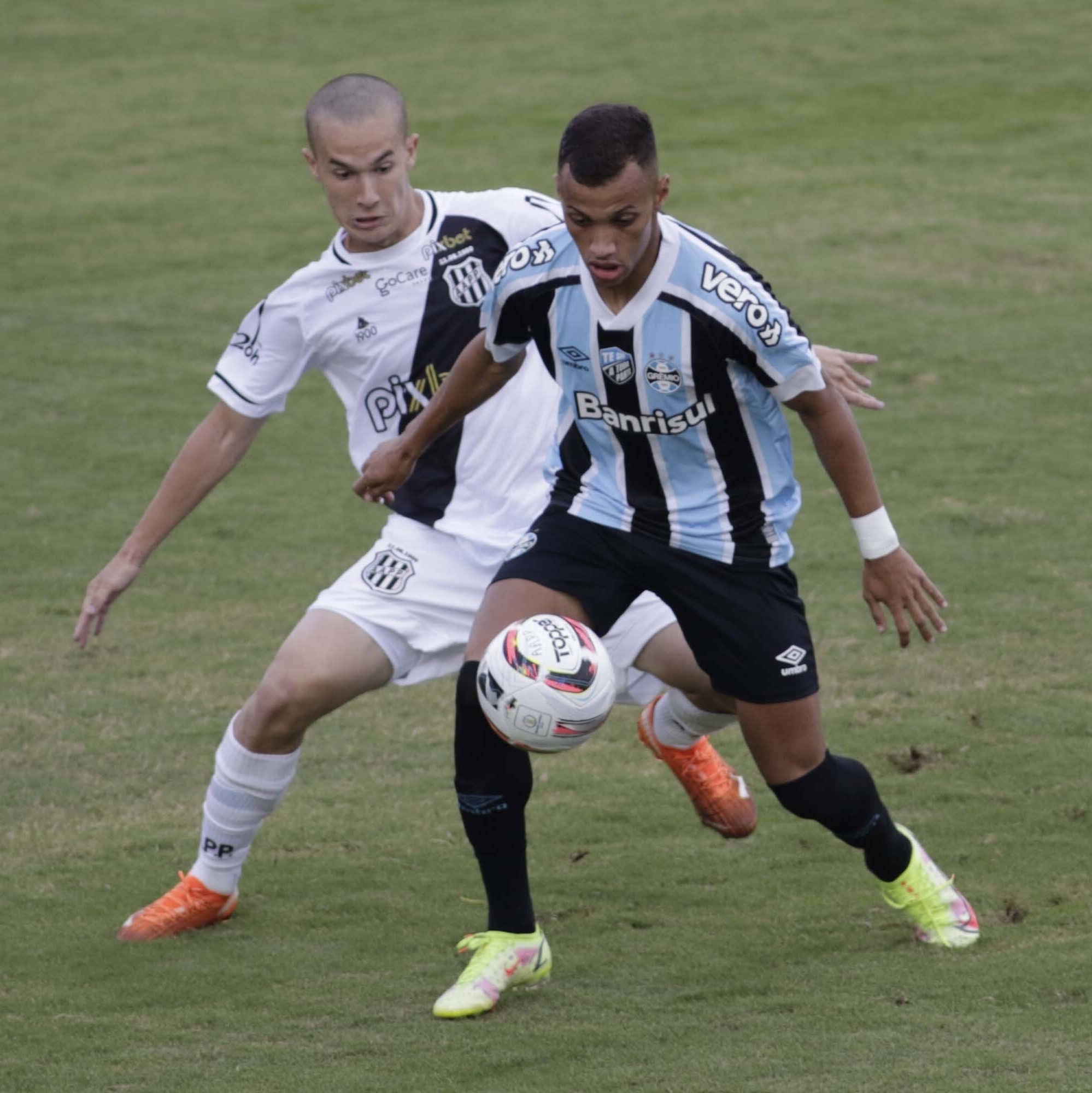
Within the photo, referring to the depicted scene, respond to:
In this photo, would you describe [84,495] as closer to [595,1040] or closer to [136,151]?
[595,1040]

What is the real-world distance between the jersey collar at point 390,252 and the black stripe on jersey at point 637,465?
1096mm

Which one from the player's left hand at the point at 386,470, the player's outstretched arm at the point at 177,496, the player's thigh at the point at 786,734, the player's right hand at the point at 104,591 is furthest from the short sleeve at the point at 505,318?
the player's right hand at the point at 104,591

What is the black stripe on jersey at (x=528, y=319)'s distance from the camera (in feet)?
14.3

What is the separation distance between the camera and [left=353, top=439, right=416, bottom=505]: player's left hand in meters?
4.73

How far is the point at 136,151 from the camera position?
17688 millimetres

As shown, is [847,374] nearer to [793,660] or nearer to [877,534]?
[877,534]

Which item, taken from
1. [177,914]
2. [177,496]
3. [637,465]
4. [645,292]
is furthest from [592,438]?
[177,914]

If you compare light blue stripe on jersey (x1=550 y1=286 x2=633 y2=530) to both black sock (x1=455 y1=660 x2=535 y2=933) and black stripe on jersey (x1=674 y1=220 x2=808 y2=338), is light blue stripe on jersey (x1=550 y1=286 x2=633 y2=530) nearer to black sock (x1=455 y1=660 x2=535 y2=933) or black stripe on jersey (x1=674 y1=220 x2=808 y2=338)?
black stripe on jersey (x1=674 y1=220 x2=808 y2=338)

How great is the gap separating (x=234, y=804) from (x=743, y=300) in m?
2.03

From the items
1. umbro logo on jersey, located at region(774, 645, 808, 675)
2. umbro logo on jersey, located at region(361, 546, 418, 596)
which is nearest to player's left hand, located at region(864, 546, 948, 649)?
umbro logo on jersey, located at region(774, 645, 808, 675)

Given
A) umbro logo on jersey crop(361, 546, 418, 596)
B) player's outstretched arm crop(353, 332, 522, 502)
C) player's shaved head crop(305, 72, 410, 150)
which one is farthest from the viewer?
umbro logo on jersey crop(361, 546, 418, 596)

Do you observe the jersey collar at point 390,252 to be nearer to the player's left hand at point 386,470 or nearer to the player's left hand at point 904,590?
the player's left hand at point 386,470

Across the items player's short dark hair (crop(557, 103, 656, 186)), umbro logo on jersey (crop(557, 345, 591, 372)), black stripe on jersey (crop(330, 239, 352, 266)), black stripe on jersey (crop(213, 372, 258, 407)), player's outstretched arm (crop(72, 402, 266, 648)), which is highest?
player's short dark hair (crop(557, 103, 656, 186))

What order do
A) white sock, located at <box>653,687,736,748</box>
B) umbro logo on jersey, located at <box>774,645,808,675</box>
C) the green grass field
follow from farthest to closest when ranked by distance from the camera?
white sock, located at <box>653,687,736,748</box>
umbro logo on jersey, located at <box>774,645,808,675</box>
the green grass field
